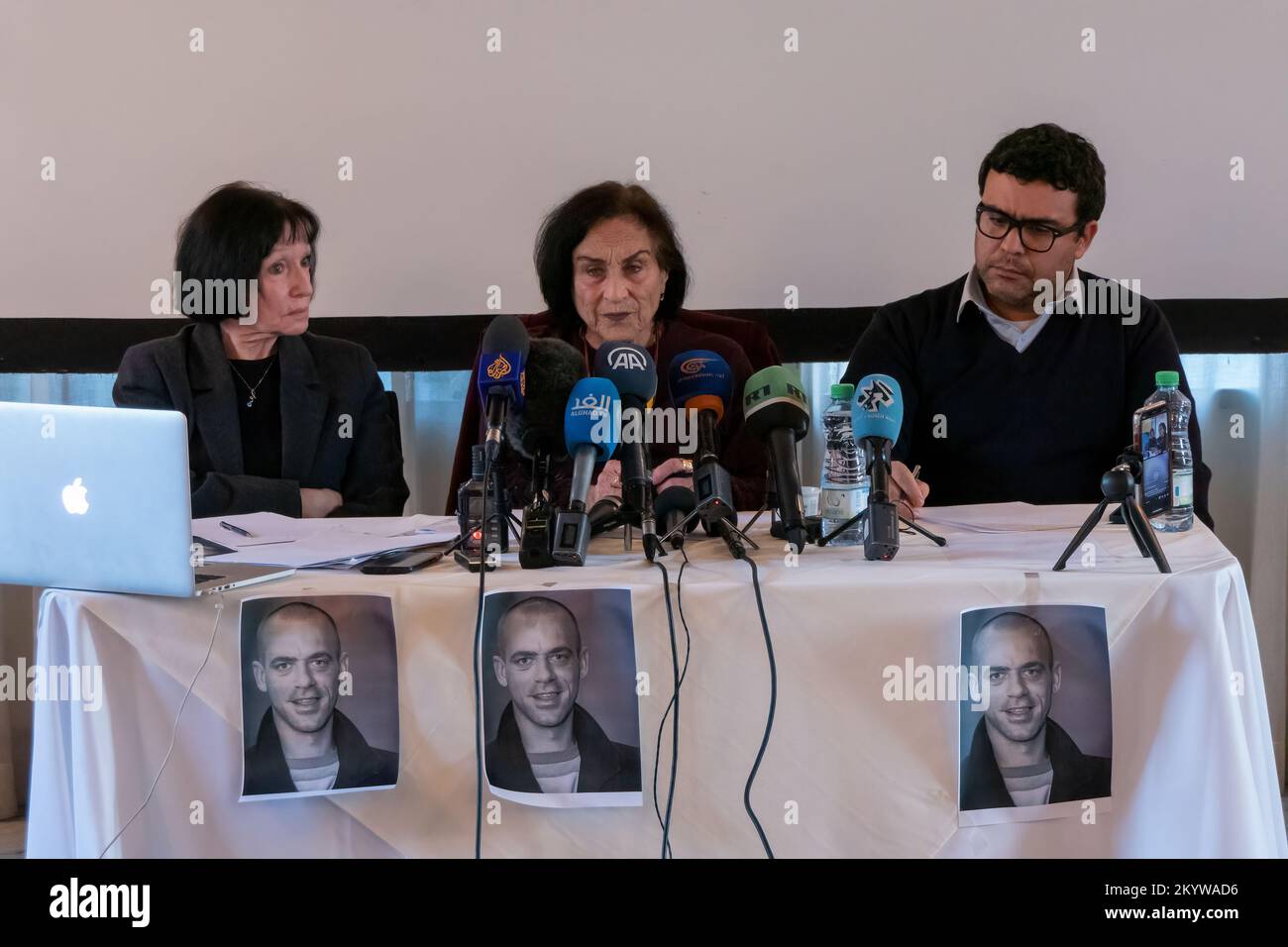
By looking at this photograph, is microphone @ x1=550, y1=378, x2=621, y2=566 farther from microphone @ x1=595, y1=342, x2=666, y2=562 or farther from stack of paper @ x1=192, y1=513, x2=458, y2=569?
stack of paper @ x1=192, y1=513, x2=458, y2=569

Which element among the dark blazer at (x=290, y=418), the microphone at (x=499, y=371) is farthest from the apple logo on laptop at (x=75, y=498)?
the dark blazer at (x=290, y=418)

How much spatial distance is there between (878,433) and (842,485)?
0.15 meters

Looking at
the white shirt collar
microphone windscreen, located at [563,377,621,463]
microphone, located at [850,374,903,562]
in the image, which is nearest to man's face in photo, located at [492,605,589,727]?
microphone windscreen, located at [563,377,621,463]

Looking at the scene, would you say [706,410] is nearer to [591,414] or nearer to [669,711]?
[591,414]

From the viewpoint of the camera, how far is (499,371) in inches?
44.2

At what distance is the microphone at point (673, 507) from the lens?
1330 mm

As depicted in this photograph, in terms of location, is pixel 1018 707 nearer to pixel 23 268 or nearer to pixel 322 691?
pixel 322 691

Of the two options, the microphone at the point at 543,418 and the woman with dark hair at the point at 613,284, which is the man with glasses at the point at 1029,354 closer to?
the woman with dark hair at the point at 613,284

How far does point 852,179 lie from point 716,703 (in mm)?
1783

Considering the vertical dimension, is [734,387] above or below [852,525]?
above

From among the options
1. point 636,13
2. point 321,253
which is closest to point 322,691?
point 321,253

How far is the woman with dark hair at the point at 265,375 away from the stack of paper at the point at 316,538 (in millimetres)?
464

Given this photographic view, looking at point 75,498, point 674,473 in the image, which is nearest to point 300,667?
point 75,498

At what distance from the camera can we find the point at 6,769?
2.57m
